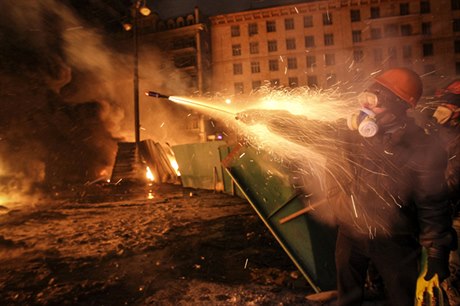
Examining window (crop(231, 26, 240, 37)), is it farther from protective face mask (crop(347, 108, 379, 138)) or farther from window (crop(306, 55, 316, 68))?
protective face mask (crop(347, 108, 379, 138))

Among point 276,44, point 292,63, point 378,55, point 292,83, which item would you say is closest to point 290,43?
point 276,44

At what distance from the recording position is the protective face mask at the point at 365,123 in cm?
208

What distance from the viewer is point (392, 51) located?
34.3m

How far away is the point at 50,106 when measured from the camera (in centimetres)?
1984

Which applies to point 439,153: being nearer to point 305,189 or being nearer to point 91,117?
point 305,189

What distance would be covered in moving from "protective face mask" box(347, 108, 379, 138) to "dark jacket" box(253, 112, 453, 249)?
13cm

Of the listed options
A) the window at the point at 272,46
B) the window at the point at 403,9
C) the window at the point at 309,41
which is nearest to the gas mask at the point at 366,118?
the window at the point at 272,46

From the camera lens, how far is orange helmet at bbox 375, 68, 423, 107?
213 cm

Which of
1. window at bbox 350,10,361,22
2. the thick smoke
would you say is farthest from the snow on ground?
window at bbox 350,10,361,22

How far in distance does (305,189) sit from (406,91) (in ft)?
5.58

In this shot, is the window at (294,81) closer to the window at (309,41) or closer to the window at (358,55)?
the window at (309,41)

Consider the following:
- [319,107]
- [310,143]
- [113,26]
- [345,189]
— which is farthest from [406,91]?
[113,26]

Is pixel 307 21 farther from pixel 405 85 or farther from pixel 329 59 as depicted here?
pixel 405 85

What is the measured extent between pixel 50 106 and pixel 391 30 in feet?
123
